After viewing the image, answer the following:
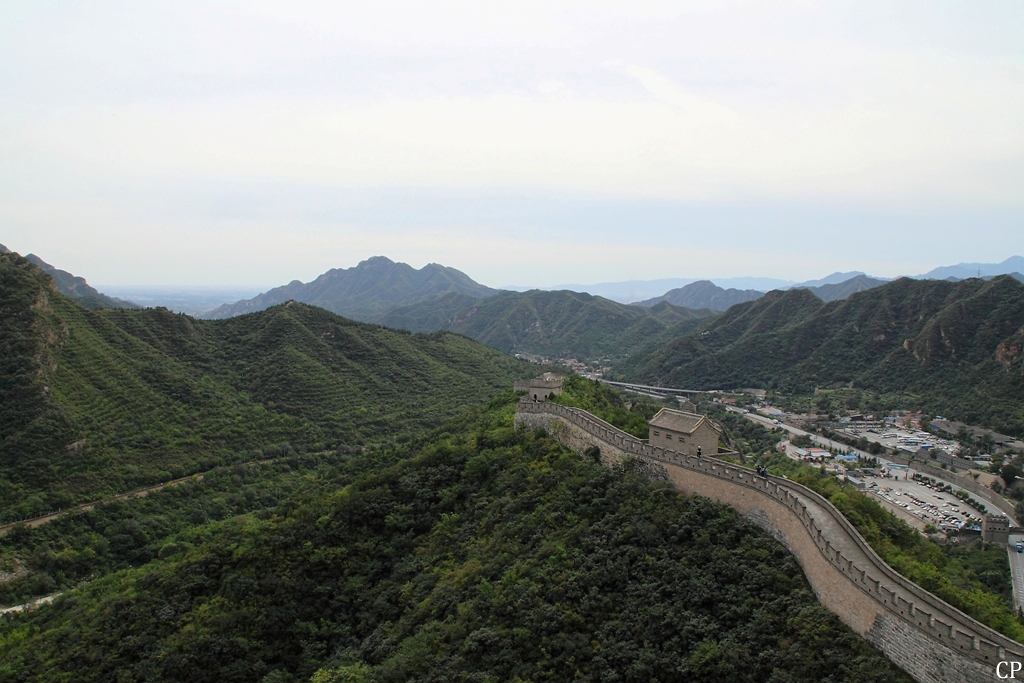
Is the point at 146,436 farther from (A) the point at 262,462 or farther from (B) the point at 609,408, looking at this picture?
(B) the point at 609,408

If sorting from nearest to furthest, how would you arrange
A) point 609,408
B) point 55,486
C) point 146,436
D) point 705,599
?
point 705,599, point 609,408, point 55,486, point 146,436

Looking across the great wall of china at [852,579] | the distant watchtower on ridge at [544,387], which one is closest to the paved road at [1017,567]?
the great wall of china at [852,579]

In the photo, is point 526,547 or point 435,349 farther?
point 435,349

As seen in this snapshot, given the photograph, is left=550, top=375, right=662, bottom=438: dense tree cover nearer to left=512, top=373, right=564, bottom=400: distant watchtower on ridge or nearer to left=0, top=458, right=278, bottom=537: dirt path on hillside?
left=512, top=373, right=564, bottom=400: distant watchtower on ridge

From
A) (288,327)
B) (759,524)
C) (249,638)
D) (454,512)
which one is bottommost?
(249,638)

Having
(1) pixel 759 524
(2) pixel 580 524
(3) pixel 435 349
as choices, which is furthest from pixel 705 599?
(3) pixel 435 349

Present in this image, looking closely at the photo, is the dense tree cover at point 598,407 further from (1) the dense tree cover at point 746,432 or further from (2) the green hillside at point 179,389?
(1) the dense tree cover at point 746,432
